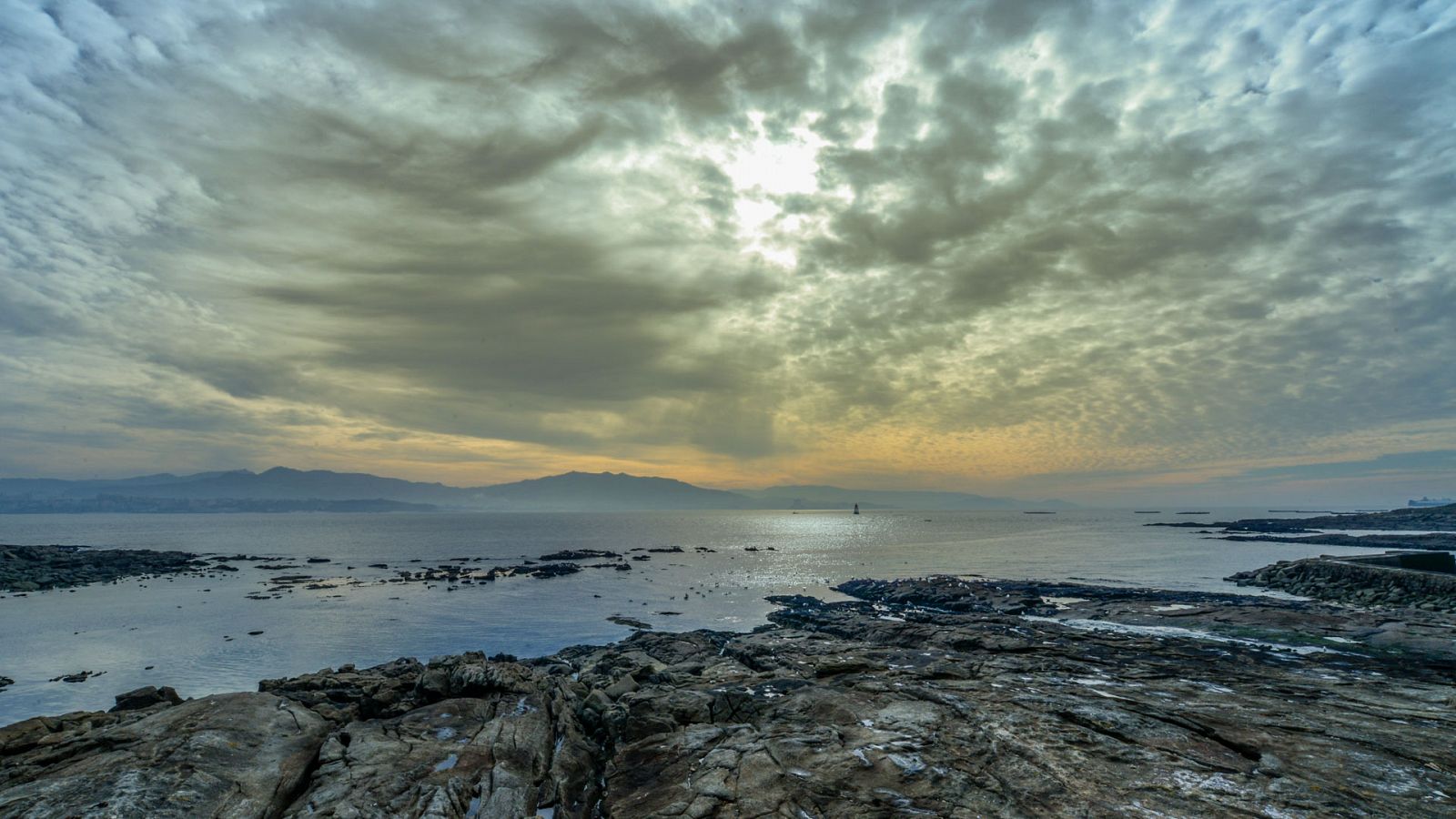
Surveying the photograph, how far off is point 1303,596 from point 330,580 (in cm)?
11459

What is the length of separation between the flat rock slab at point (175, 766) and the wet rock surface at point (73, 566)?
277 ft

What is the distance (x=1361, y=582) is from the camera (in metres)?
53.1

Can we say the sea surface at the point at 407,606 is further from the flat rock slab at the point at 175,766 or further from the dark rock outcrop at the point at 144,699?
the flat rock slab at the point at 175,766

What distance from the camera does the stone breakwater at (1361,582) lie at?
46700mm

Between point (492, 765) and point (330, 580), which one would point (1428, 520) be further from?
point (330, 580)

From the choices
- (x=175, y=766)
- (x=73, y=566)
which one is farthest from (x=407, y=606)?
(x=73, y=566)

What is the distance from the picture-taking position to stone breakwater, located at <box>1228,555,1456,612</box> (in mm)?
46700

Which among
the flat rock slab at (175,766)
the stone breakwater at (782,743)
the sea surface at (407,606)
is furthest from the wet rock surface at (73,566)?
the flat rock slab at (175,766)

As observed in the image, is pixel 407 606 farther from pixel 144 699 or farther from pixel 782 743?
pixel 782 743

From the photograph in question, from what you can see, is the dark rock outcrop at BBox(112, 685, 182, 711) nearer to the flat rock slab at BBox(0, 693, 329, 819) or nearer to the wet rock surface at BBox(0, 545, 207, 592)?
the flat rock slab at BBox(0, 693, 329, 819)

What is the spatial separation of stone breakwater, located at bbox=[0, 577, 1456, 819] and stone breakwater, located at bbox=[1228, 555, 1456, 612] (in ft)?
106

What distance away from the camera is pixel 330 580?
8025 centimetres

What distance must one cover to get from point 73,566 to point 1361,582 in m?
158

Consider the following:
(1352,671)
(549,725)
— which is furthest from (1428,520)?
(549,725)
